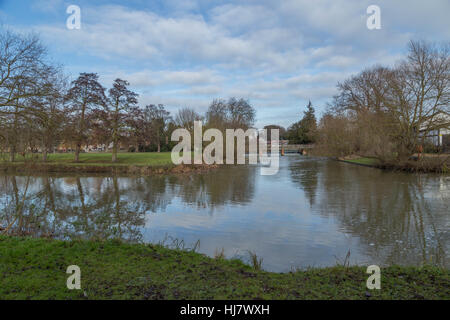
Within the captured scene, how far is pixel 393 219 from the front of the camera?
319 inches

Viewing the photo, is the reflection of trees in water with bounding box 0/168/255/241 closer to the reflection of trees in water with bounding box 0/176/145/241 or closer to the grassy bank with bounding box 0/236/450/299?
the reflection of trees in water with bounding box 0/176/145/241

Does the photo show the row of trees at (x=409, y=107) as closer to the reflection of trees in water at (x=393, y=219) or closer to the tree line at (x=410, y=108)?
the tree line at (x=410, y=108)

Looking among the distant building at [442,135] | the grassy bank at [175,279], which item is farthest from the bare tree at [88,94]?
the distant building at [442,135]

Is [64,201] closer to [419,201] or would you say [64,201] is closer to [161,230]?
[161,230]

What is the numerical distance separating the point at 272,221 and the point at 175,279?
4.97m

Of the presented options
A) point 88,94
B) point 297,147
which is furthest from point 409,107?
point 297,147

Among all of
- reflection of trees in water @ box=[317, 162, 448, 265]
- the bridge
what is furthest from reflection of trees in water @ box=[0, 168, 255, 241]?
the bridge

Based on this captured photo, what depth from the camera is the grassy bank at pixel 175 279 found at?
10.5 ft

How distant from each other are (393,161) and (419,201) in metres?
13.4

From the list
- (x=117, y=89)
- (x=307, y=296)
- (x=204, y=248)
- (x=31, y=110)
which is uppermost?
(x=117, y=89)

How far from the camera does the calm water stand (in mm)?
5688

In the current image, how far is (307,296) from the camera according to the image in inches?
125
